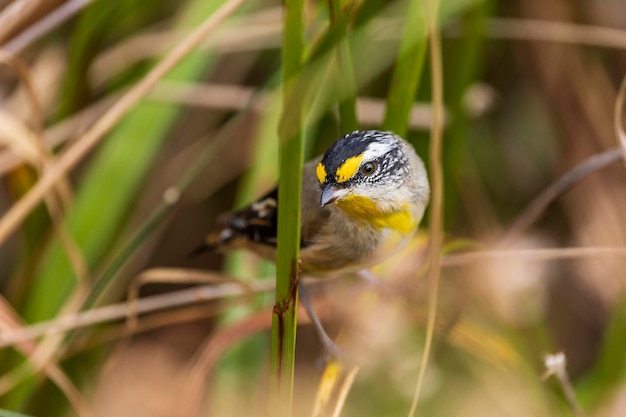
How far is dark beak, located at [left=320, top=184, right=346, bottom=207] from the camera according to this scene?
162 centimetres

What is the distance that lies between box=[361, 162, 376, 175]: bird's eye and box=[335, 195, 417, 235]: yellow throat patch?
15 centimetres

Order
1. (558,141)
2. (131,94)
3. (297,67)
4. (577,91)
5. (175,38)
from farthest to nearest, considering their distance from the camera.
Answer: (558,141), (577,91), (175,38), (131,94), (297,67)

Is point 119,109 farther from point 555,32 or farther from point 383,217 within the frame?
point 555,32

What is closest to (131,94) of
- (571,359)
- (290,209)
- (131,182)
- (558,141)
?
(131,182)

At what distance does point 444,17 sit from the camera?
2.65 metres

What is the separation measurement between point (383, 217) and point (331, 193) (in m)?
0.33

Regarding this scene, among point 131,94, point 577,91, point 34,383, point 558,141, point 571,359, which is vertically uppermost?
point 131,94

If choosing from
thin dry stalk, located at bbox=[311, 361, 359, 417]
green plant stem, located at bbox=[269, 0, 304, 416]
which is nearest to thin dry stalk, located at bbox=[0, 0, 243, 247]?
green plant stem, located at bbox=[269, 0, 304, 416]

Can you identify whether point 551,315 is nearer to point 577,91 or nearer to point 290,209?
point 577,91

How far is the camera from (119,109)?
7.20ft

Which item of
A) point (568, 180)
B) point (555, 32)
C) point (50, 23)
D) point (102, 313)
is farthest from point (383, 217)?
point (555, 32)

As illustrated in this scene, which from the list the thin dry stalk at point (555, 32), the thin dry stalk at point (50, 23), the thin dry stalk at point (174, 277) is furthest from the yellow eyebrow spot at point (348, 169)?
the thin dry stalk at point (555, 32)

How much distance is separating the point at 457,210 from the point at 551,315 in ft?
2.14

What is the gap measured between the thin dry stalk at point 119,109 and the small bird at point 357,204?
423mm
